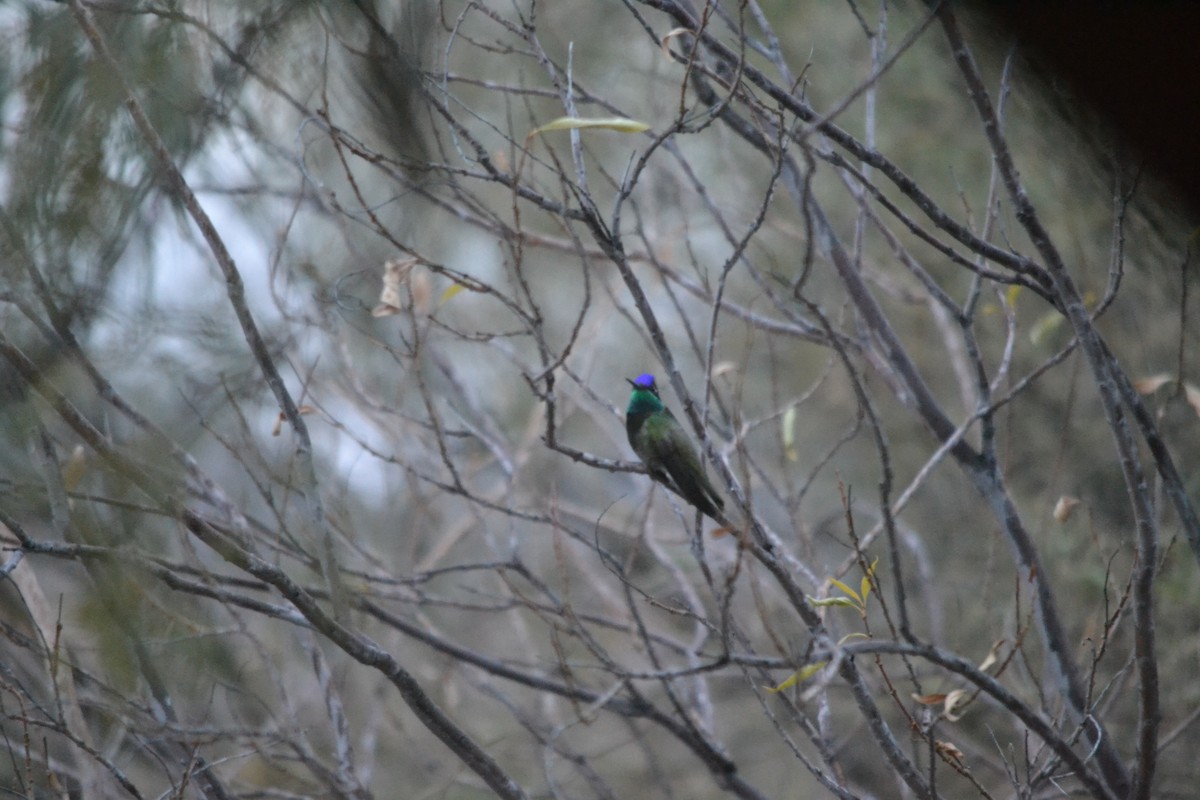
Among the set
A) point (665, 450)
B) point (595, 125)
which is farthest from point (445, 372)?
point (595, 125)

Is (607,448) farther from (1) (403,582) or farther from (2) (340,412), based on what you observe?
(1) (403,582)

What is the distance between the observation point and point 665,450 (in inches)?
109

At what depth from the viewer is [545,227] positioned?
6195 millimetres

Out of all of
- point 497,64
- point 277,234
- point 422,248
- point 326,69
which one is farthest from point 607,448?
point 326,69

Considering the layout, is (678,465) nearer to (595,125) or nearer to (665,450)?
(665,450)

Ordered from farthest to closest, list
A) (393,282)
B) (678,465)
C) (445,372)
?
1. (445,372)
2. (678,465)
3. (393,282)

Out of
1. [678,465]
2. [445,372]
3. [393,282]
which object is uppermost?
[445,372]

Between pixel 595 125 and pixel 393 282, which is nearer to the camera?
pixel 595 125

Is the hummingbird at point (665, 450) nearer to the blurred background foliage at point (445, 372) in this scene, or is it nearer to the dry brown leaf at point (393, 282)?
the blurred background foliage at point (445, 372)

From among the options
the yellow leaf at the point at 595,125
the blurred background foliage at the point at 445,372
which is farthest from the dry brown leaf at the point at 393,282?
the yellow leaf at the point at 595,125

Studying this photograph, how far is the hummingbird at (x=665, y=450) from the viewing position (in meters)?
2.59

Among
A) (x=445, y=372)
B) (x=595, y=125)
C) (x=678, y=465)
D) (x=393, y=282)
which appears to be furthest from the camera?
(x=445, y=372)

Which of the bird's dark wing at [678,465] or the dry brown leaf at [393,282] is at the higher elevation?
the dry brown leaf at [393,282]

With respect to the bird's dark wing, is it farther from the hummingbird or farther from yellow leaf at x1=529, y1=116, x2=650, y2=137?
yellow leaf at x1=529, y1=116, x2=650, y2=137
